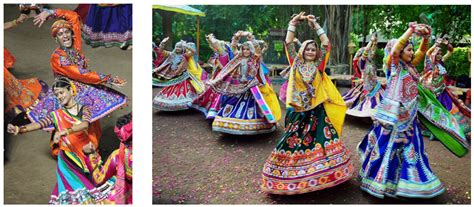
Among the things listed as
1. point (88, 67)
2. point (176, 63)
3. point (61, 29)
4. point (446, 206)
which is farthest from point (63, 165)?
point (176, 63)

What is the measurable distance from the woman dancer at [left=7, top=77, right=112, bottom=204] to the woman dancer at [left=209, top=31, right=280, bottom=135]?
8.01 ft

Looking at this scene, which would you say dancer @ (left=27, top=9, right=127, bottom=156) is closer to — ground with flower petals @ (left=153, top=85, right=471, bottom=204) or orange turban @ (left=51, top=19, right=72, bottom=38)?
orange turban @ (left=51, top=19, right=72, bottom=38)

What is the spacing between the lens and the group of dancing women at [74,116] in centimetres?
358

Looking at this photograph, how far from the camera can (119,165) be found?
143 inches

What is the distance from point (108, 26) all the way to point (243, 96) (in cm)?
271

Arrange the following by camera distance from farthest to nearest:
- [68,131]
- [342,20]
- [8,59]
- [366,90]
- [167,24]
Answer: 1. [167,24]
2. [342,20]
3. [366,90]
4. [68,131]
5. [8,59]

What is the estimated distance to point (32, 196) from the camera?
358 centimetres

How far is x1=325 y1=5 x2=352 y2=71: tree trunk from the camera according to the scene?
32.8 ft

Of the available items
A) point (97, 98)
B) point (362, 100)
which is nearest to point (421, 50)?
point (97, 98)

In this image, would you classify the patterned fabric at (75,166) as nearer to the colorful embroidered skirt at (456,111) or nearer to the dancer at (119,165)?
the dancer at (119,165)

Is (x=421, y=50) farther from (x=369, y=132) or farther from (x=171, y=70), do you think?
(x=171, y=70)

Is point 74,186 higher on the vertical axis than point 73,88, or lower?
lower

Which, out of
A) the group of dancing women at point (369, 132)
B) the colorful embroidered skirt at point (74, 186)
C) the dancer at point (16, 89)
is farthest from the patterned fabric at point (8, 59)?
the group of dancing women at point (369, 132)

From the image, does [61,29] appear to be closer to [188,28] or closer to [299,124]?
[299,124]
